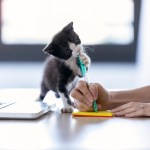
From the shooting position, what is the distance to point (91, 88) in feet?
3.25

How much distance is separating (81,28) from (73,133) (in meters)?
2.53

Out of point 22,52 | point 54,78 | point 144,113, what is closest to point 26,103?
point 54,78

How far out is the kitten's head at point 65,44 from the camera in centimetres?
95

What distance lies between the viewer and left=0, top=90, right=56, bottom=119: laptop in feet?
2.91

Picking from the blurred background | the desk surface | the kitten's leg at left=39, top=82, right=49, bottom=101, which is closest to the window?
the blurred background

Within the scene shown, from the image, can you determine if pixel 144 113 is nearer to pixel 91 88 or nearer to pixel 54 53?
pixel 91 88

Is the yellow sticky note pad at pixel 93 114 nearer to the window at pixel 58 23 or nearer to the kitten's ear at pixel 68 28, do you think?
the kitten's ear at pixel 68 28

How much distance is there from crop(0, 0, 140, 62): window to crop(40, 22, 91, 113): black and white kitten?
2.29 meters

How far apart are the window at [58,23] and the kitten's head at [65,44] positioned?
2.32 meters

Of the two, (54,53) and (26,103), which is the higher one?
(54,53)

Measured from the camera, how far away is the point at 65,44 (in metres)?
0.97

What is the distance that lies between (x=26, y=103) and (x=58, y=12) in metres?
2.34

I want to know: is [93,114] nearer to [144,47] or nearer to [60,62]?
[60,62]

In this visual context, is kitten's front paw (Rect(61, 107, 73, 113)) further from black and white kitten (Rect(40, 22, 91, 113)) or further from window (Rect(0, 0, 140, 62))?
window (Rect(0, 0, 140, 62))
